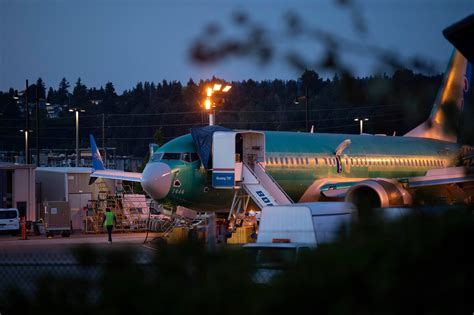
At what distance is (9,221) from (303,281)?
38.7m

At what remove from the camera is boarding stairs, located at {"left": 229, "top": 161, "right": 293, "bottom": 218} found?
26.5m

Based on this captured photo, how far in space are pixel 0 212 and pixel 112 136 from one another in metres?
85.0

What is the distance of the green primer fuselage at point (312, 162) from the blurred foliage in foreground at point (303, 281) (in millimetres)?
20186

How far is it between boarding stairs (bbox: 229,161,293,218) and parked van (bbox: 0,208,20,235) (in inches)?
709

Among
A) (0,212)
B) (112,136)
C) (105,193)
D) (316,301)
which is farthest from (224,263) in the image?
(112,136)

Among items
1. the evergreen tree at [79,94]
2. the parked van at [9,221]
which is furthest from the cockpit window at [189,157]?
the evergreen tree at [79,94]

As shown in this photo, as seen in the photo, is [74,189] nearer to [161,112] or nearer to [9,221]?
[9,221]

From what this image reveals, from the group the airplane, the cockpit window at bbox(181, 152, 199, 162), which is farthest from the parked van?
the cockpit window at bbox(181, 152, 199, 162)

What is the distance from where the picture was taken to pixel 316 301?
5148mm

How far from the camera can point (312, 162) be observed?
29.2 meters

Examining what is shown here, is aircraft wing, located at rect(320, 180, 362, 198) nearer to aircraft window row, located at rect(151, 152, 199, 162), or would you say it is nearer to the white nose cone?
aircraft window row, located at rect(151, 152, 199, 162)

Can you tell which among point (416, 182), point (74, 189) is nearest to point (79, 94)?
point (74, 189)

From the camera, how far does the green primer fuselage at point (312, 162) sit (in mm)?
26938

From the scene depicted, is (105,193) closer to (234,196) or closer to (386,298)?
(234,196)
